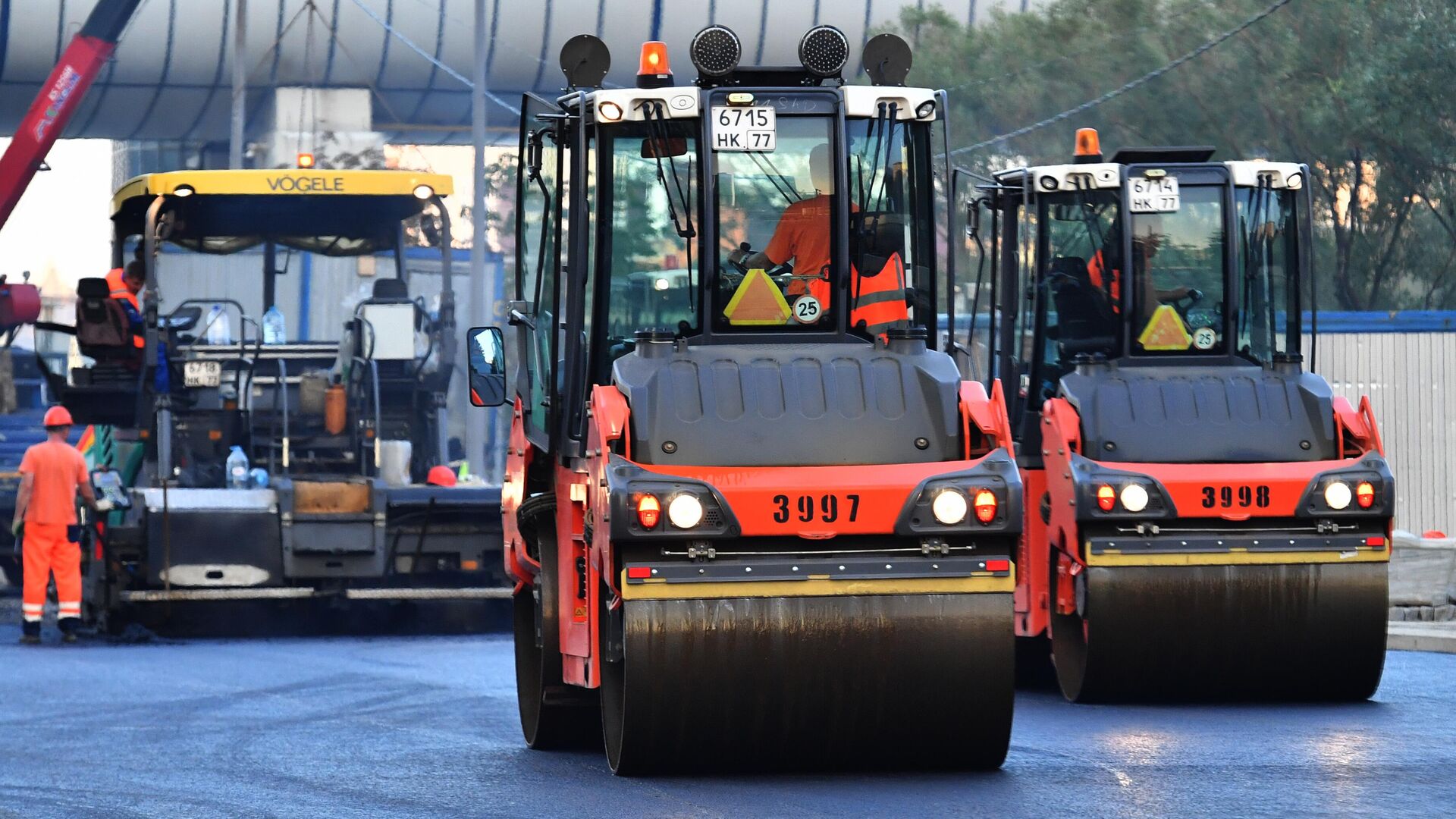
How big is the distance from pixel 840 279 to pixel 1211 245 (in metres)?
3.60

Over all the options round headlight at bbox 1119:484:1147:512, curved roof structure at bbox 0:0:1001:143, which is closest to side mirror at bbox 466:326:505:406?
round headlight at bbox 1119:484:1147:512

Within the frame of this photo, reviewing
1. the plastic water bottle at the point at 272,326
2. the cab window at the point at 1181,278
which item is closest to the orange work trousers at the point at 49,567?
the plastic water bottle at the point at 272,326

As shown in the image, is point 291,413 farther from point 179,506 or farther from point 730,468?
point 730,468

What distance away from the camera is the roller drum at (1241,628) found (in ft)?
34.5

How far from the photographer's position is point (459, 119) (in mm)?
42906

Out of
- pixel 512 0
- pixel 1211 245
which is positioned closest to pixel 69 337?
pixel 1211 245

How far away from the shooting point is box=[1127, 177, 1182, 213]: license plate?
11.9 meters

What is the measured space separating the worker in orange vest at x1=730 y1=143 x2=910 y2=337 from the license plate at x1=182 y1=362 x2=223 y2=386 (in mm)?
8678

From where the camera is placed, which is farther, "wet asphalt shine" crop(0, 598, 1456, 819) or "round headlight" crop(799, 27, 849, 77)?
"round headlight" crop(799, 27, 849, 77)

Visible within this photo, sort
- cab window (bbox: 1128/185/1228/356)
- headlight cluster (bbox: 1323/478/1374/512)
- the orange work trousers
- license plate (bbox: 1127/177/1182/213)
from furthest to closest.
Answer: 1. the orange work trousers
2. license plate (bbox: 1127/177/1182/213)
3. cab window (bbox: 1128/185/1228/356)
4. headlight cluster (bbox: 1323/478/1374/512)

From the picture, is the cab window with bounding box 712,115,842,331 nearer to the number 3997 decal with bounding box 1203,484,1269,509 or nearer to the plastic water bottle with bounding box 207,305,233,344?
the number 3997 decal with bounding box 1203,484,1269,509

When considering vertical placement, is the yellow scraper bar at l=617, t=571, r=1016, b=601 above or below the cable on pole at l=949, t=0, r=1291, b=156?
below

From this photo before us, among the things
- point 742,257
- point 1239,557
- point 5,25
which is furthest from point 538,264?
point 5,25

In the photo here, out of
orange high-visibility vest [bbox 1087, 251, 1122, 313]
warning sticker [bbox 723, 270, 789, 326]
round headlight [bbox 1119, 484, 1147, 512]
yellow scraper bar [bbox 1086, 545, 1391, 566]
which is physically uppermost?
orange high-visibility vest [bbox 1087, 251, 1122, 313]
